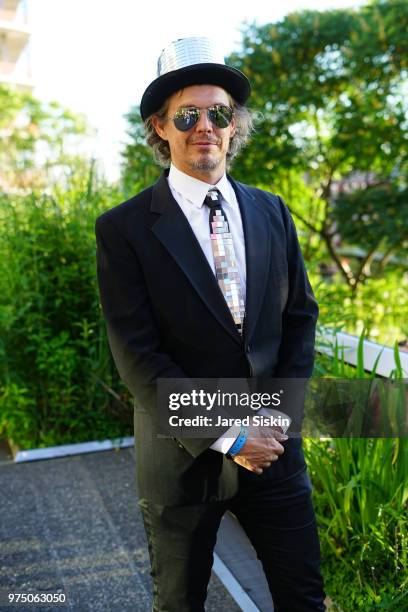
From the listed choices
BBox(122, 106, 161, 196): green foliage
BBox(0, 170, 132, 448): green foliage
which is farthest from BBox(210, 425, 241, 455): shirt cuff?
BBox(122, 106, 161, 196): green foliage

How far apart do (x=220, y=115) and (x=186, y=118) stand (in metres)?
0.10

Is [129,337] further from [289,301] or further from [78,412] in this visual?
[78,412]

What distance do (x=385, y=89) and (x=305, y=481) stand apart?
5845 millimetres

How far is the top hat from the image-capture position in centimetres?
189

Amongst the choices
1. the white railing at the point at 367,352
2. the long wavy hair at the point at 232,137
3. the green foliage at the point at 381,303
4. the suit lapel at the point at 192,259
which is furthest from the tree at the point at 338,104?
the suit lapel at the point at 192,259

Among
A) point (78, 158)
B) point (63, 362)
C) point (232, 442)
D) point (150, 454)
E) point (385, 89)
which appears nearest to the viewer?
point (232, 442)

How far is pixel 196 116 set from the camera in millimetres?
1894

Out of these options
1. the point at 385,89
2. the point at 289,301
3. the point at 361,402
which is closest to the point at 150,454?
the point at 289,301

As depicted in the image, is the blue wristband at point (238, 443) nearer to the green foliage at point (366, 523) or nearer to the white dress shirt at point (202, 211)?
the white dress shirt at point (202, 211)

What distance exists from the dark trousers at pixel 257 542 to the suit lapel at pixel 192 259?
0.48 m

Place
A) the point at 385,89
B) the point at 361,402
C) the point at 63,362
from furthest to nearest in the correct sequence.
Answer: the point at 385,89 < the point at 63,362 < the point at 361,402

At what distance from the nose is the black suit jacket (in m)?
0.22

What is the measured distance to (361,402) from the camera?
8.77 feet

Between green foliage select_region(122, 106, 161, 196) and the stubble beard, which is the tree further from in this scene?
the stubble beard
